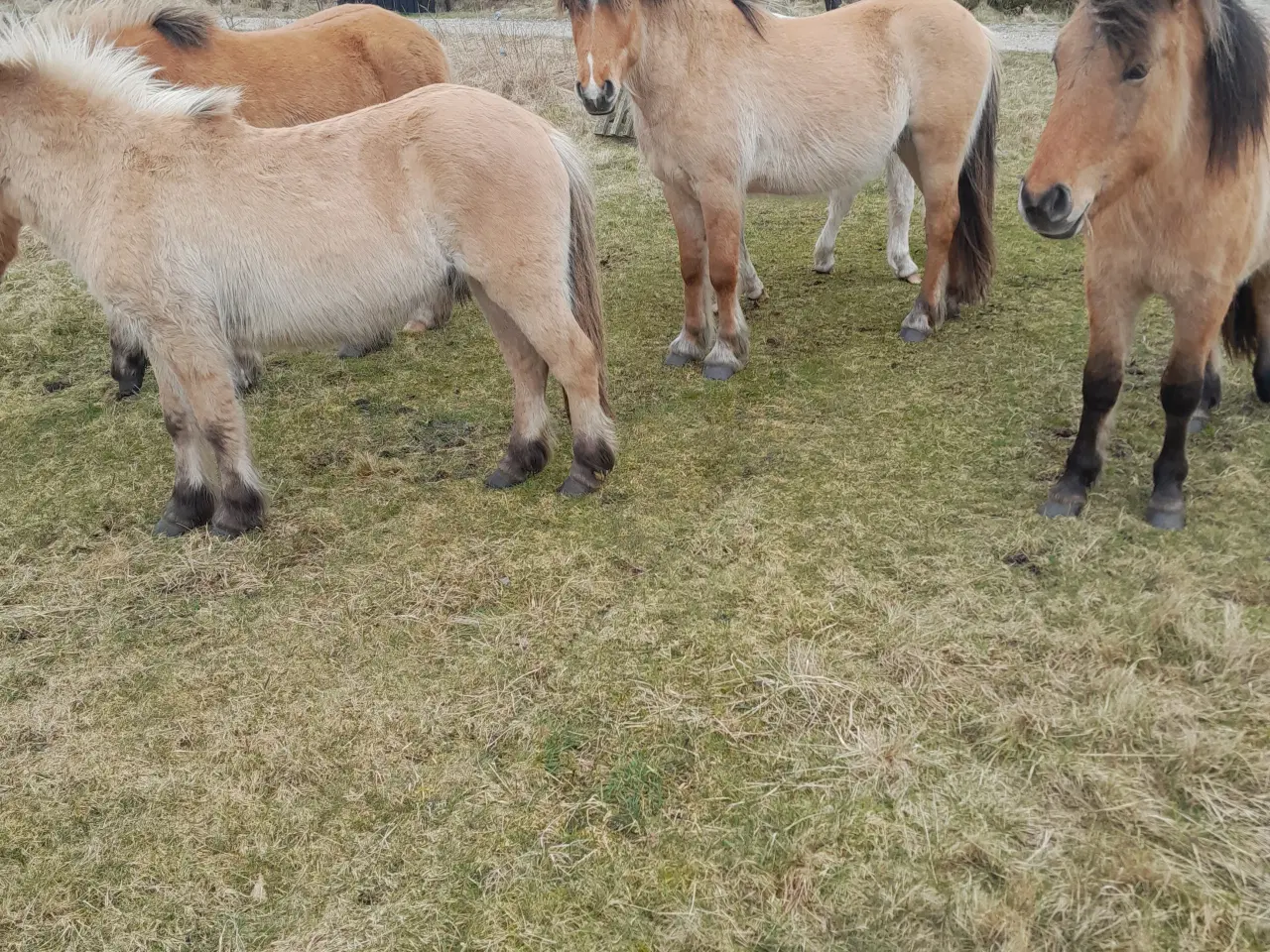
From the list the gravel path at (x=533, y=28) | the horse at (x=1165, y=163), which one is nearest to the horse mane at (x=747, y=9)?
the horse at (x=1165, y=163)

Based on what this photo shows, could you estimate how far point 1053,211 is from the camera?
7.91 ft

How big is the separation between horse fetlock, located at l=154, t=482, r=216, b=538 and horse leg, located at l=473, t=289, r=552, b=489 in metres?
1.17

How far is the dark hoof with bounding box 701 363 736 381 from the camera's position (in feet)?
14.4

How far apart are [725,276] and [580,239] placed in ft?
3.62

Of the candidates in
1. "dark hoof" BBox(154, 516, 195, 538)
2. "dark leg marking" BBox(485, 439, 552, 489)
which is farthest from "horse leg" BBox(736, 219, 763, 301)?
"dark hoof" BBox(154, 516, 195, 538)

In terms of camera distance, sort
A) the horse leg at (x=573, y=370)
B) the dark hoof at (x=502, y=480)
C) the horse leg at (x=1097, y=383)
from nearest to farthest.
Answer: the horse leg at (x=1097, y=383)
the horse leg at (x=573, y=370)
the dark hoof at (x=502, y=480)

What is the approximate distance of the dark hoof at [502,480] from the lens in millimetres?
3641

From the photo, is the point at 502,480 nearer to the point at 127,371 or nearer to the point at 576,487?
the point at 576,487

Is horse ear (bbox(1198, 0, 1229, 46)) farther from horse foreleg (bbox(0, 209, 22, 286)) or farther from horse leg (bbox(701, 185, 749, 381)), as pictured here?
horse foreleg (bbox(0, 209, 22, 286))

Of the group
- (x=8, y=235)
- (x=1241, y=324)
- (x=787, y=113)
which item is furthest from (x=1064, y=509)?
(x=8, y=235)

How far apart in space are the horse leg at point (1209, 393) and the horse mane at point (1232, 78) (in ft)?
3.91

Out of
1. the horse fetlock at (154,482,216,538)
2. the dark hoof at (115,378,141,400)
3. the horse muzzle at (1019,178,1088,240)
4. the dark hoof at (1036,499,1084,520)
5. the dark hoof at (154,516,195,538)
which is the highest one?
the horse muzzle at (1019,178,1088,240)

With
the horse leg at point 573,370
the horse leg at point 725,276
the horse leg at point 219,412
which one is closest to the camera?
the horse leg at point 219,412

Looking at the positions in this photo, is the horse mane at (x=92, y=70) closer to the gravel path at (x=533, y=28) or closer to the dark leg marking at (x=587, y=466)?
the dark leg marking at (x=587, y=466)
